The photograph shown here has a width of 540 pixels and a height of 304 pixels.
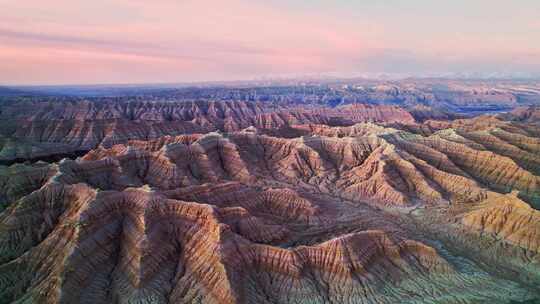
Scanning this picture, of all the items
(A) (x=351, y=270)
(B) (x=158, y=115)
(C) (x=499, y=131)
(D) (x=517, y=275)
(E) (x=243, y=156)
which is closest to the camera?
(A) (x=351, y=270)

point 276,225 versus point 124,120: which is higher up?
point 124,120

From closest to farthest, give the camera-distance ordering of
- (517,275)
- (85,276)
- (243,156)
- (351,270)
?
(85,276)
(351,270)
(517,275)
(243,156)

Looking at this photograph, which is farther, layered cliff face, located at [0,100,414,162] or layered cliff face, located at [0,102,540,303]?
layered cliff face, located at [0,100,414,162]

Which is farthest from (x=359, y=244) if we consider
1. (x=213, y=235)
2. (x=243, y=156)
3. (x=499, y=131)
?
(x=499, y=131)

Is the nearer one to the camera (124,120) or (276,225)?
(276,225)

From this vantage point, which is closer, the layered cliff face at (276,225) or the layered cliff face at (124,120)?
the layered cliff face at (276,225)

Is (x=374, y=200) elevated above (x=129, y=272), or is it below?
below

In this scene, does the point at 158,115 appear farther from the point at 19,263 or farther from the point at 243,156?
the point at 19,263

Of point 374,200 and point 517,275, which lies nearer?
point 517,275
